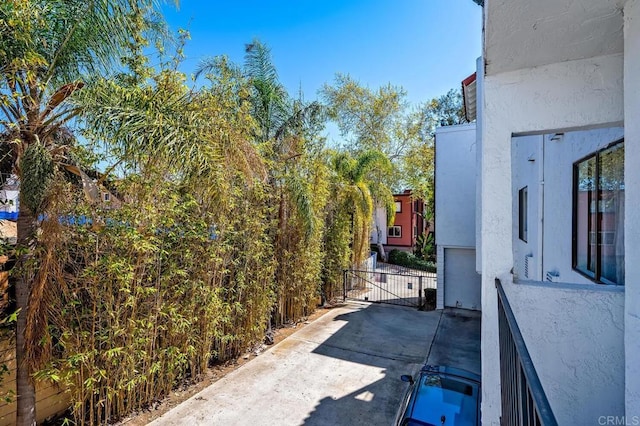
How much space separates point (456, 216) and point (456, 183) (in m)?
1.01

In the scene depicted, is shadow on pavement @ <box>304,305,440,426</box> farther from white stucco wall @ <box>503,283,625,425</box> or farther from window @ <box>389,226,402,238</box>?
window @ <box>389,226,402,238</box>

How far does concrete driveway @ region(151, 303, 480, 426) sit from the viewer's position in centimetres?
446

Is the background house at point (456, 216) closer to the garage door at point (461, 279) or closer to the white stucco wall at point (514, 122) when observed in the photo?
the garage door at point (461, 279)

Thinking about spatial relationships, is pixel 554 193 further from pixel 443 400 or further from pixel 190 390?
pixel 190 390

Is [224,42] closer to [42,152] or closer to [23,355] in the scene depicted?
[42,152]

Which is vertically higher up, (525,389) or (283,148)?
(283,148)

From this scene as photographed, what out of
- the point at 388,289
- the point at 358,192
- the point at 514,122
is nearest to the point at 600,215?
the point at 514,122

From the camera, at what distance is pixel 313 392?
5.09 meters

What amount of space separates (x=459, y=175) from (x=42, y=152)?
9533 mm

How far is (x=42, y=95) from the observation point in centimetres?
332

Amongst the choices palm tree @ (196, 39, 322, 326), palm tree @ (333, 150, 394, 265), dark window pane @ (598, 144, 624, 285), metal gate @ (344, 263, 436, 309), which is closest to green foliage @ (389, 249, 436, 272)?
metal gate @ (344, 263, 436, 309)

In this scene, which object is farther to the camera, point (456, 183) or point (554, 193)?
point (456, 183)

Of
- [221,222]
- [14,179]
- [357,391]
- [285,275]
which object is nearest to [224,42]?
[221,222]

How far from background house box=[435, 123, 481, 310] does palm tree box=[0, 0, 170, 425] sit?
844 centimetres
